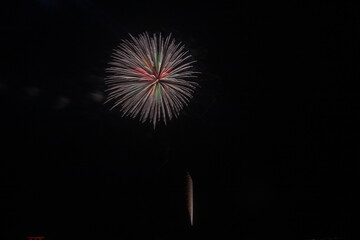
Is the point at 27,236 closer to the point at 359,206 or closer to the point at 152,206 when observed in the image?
the point at 152,206

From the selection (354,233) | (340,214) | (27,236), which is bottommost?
(27,236)

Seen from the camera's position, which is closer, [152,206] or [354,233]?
[354,233]

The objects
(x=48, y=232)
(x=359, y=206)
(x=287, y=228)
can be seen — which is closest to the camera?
(x=359, y=206)

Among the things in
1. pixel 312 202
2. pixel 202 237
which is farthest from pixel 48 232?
pixel 312 202

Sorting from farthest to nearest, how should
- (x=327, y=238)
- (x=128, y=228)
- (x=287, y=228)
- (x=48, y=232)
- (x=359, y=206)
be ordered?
(x=128, y=228) → (x=48, y=232) → (x=287, y=228) → (x=327, y=238) → (x=359, y=206)

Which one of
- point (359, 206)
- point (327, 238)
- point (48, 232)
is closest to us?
point (359, 206)

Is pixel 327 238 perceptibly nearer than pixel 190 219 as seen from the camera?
No

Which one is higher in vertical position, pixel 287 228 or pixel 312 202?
pixel 312 202

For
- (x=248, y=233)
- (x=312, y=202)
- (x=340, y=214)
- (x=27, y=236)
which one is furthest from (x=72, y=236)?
(x=340, y=214)

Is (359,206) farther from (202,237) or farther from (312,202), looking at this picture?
(202,237)
